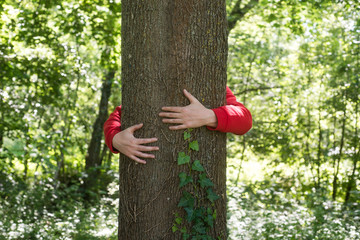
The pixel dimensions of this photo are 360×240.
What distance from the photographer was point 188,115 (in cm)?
246

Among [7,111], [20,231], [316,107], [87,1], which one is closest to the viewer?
[20,231]

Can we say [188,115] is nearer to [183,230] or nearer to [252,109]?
[183,230]

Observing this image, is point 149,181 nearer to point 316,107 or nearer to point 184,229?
point 184,229

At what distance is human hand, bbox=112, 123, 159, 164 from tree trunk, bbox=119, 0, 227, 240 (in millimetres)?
44

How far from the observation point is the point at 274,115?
10.1 m

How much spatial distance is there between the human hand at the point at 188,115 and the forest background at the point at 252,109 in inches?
145

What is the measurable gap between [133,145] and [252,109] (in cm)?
885

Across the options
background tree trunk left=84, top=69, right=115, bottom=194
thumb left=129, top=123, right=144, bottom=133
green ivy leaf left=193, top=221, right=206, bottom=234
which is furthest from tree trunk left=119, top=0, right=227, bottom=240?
background tree trunk left=84, top=69, right=115, bottom=194

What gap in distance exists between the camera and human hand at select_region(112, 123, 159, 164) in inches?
98.3

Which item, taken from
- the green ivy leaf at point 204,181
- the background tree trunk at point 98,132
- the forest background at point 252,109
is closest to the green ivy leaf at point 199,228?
the green ivy leaf at point 204,181

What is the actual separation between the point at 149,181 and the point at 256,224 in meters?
3.34

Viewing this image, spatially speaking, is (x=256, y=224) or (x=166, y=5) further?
(x=256, y=224)

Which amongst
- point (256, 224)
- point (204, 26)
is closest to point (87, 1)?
point (256, 224)

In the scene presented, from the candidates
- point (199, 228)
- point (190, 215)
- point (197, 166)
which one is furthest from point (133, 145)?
point (199, 228)
